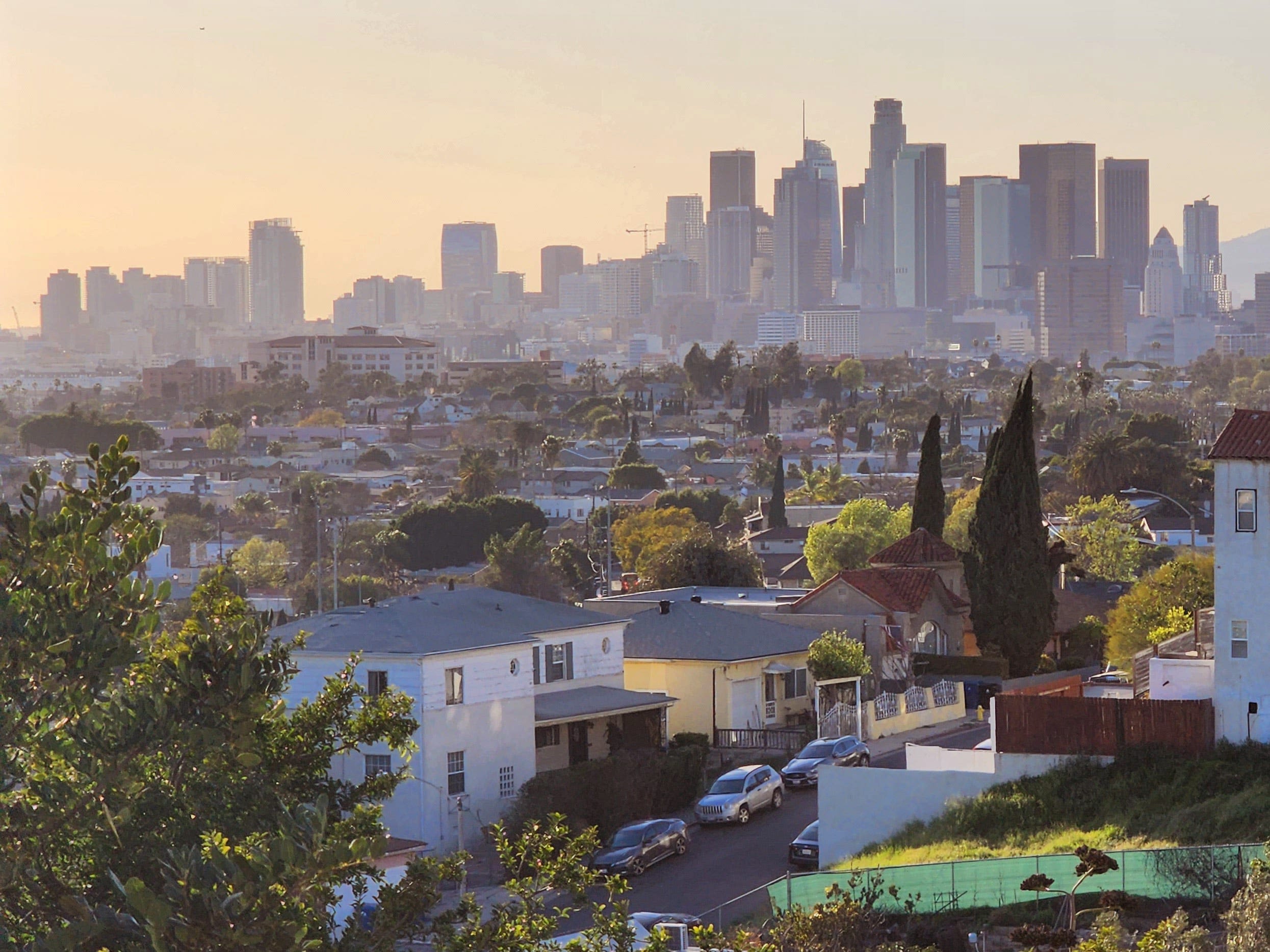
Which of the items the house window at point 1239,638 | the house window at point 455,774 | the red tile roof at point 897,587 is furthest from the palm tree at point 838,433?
the house window at point 1239,638

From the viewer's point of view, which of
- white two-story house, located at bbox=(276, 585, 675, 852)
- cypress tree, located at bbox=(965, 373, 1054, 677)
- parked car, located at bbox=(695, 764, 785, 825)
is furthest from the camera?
cypress tree, located at bbox=(965, 373, 1054, 677)

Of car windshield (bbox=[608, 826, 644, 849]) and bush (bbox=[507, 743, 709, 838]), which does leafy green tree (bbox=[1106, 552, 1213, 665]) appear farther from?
car windshield (bbox=[608, 826, 644, 849])

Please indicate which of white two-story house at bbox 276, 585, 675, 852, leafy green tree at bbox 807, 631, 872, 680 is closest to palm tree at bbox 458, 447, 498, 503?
leafy green tree at bbox 807, 631, 872, 680

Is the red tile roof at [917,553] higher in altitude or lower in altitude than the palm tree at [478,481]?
higher

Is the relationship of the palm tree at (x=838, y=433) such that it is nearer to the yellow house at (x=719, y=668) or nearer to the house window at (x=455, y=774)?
the yellow house at (x=719, y=668)

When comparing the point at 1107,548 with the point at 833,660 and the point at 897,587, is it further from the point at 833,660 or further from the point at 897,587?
the point at 833,660

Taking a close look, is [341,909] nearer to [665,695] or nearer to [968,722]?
[665,695]
